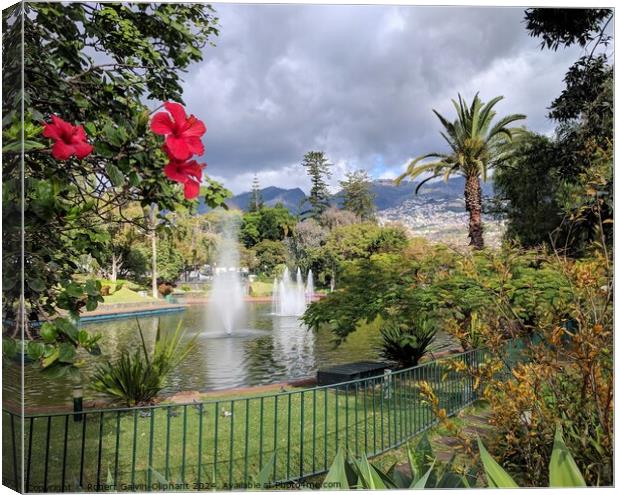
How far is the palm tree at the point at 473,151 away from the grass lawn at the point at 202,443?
1632mm

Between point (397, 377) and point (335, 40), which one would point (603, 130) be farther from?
point (397, 377)

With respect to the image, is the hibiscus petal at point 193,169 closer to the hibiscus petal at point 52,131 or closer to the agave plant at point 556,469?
the hibiscus petal at point 52,131

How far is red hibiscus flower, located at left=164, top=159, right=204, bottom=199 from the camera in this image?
5.86ft

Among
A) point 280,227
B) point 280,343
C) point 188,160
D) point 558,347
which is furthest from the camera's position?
point 280,343

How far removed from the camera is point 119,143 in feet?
6.35

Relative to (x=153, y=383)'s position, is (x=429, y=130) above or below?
above

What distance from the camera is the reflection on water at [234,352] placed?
14.1 feet

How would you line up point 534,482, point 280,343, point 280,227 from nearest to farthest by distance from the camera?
point 534,482 < point 280,227 < point 280,343

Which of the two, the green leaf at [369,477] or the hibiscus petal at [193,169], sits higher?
the hibiscus petal at [193,169]

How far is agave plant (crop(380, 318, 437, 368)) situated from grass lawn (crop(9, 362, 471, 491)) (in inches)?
43.7

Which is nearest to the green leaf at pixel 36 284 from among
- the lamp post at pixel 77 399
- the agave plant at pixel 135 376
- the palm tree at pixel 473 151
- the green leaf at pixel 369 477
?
the green leaf at pixel 369 477

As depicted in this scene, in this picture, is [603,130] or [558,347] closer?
[558,347]

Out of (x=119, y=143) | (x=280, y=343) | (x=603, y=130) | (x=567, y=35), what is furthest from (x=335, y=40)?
(x=280, y=343)

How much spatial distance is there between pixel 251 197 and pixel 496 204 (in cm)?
210
